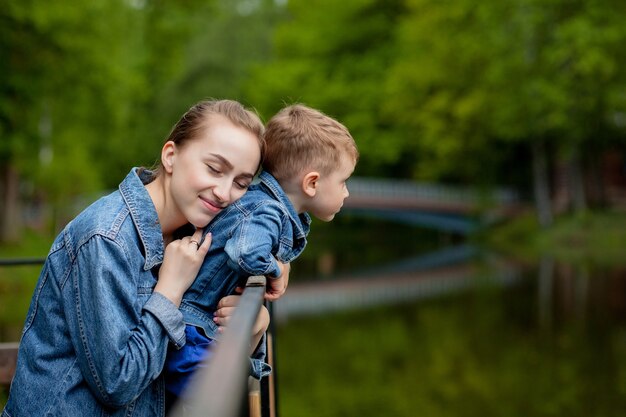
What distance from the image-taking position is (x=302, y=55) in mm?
30594

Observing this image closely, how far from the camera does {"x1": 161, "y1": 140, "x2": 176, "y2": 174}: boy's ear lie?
2.26 meters

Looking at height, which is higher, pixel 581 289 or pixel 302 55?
pixel 302 55

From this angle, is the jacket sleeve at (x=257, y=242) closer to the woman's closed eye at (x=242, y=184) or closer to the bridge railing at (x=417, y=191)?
the woman's closed eye at (x=242, y=184)

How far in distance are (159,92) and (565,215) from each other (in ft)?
51.1

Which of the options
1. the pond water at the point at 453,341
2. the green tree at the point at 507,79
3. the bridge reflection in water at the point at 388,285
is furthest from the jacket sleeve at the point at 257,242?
the green tree at the point at 507,79

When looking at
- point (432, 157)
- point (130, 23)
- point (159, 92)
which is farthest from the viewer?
point (159, 92)

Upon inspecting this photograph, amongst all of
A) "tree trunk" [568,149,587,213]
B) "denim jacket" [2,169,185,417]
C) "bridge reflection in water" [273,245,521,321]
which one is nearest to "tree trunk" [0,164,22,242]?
"bridge reflection in water" [273,245,521,321]

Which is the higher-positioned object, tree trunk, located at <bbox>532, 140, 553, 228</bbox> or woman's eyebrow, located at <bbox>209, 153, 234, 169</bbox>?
woman's eyebrow, located at <bbox>209, 153, 234, 169</bbox>

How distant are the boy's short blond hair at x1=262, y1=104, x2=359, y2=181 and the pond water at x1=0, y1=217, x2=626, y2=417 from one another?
3389mm

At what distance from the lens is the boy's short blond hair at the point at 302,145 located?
8.16 feet

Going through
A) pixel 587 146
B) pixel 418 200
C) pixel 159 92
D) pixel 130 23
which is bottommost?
pixel 418 200

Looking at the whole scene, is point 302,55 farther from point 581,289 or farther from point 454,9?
point 581,289

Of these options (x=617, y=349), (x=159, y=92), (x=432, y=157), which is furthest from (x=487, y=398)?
(x=159, y=92)

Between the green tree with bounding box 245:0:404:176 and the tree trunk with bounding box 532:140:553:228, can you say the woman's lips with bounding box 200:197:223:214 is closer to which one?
the tree trunk with bounding box 532:140:553:228
